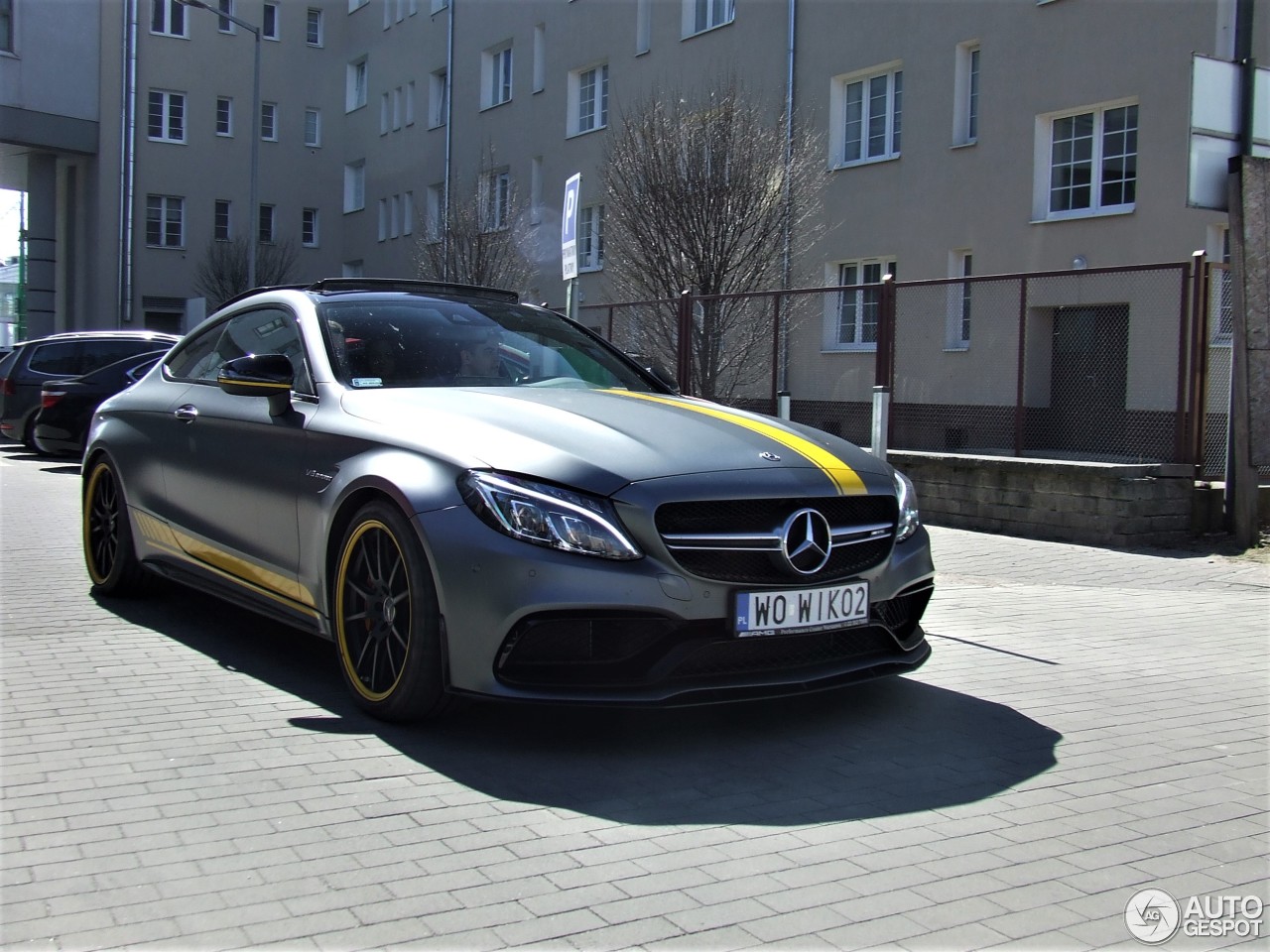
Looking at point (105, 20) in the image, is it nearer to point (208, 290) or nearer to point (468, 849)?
point (208, 290)

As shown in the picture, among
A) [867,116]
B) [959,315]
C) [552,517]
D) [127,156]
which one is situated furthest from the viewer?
[127,156]

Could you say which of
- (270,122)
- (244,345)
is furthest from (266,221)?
(244,345)

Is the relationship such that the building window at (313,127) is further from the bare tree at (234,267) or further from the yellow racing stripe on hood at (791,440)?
the yellow racing stripe on hood at (791,440)

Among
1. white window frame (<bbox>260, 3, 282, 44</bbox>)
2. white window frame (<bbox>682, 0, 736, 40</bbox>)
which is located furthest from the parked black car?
white window frame (<bbox>260, 3, 282, 44</bbox>)

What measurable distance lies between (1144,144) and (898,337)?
683 cm

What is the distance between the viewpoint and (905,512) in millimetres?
4988

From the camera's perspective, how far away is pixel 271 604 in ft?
17.3

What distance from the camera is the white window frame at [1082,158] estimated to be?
18156 millimetres

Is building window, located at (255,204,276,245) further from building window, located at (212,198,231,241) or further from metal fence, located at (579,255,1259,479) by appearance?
metal fence, located at (579,255,1259,479)

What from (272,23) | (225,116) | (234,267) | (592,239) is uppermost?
(272,23)

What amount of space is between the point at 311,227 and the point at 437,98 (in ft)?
35.1

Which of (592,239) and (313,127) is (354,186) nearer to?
(313,127)

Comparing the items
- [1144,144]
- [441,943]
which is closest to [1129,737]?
[441,943]

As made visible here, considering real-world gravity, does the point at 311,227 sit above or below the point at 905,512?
above
